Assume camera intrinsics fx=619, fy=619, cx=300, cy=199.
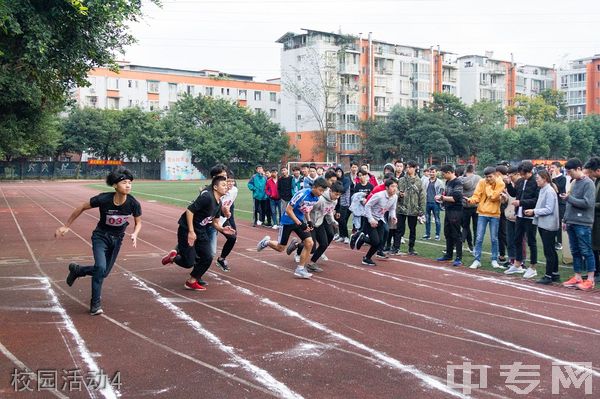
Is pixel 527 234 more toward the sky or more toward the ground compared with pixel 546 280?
more toward the sky

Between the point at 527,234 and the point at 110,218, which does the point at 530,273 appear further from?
the point at 110,218

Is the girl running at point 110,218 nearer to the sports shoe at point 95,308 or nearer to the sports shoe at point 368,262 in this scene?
the sports shoe at point 95,308

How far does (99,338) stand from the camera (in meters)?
6.56

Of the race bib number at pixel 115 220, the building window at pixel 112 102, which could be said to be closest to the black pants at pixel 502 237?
the race bib number at pixel 115 220

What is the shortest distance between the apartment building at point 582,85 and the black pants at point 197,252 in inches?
3708

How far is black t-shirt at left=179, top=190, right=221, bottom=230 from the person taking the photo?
29.6 feet

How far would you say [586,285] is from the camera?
938 cm

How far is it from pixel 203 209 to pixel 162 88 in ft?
254

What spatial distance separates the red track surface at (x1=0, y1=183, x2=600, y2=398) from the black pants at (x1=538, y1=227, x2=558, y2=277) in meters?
0.46

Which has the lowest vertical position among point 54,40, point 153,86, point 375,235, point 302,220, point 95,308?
point 95,308

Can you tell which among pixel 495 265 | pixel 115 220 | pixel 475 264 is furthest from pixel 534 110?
pixel 115 220

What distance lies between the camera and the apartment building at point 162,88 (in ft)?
257

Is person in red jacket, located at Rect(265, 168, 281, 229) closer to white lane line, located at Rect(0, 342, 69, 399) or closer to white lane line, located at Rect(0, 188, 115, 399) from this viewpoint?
white lane line, located at Rect(0, 188, 115, 399)

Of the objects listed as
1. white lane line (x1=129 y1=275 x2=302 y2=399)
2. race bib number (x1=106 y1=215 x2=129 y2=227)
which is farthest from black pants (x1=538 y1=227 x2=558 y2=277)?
race bib number (x1=106 y1=215 x2=129 y2=227)
